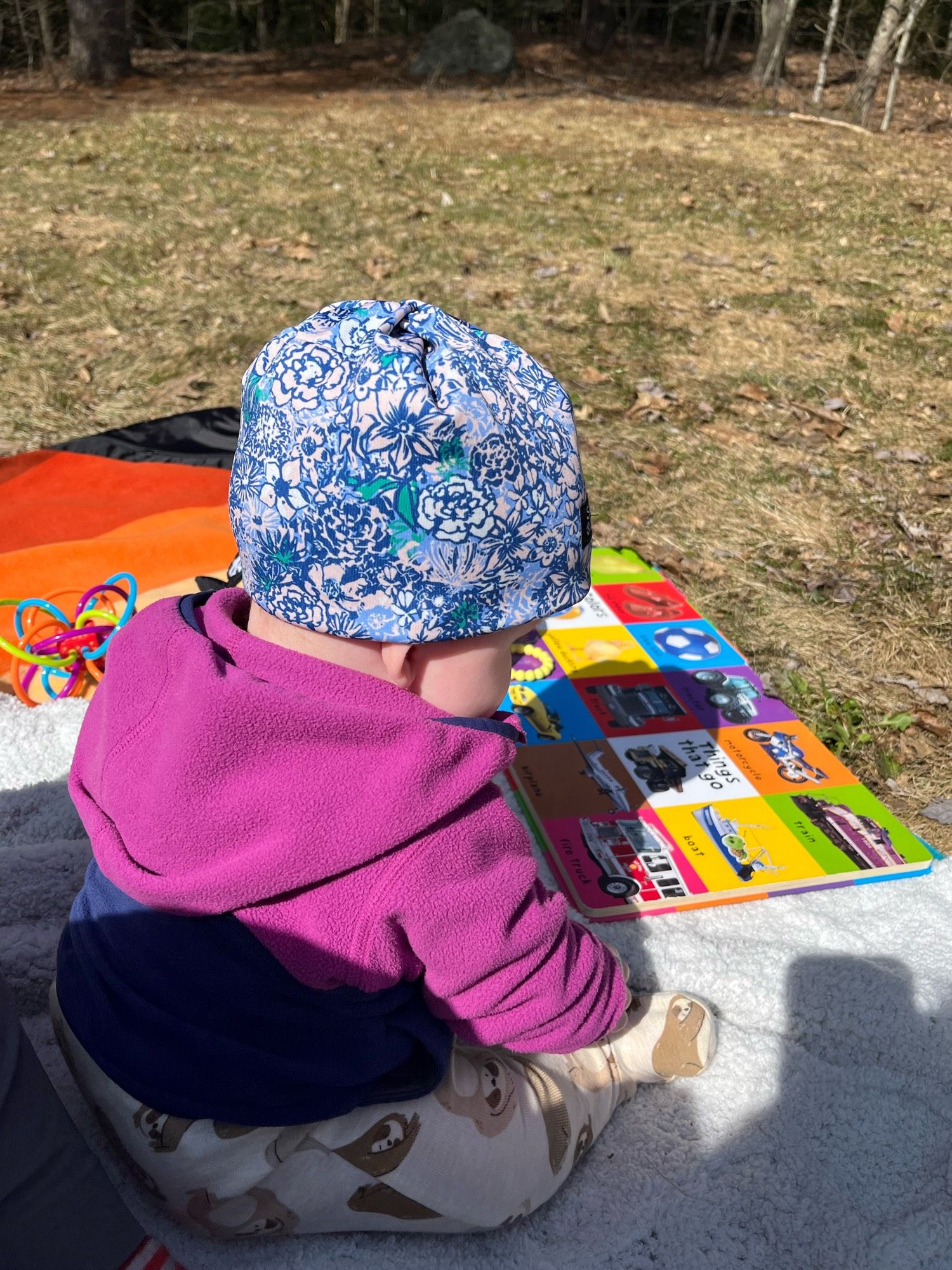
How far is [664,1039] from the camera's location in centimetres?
188

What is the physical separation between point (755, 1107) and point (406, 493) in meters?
1.36

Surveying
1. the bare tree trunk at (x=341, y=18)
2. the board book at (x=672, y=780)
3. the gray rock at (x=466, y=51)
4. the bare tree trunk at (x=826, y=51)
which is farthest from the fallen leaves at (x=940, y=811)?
the bare tree trunk at (x=341, y=18)

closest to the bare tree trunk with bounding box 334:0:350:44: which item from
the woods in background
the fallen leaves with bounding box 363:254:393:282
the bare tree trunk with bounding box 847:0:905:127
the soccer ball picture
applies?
the woods in background

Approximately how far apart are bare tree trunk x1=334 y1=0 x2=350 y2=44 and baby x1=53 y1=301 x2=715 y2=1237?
16.4 m

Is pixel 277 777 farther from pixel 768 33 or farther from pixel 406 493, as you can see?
pixel 768 33

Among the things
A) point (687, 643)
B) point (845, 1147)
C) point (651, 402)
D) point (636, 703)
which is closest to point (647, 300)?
point (651, 402)

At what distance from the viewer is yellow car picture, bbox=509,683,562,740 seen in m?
2.71

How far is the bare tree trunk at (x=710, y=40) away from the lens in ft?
47.0

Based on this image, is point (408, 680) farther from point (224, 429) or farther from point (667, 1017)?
point (224, 429)

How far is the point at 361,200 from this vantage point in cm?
752

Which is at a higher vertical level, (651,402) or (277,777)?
(277,777)

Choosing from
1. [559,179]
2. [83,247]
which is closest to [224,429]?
[83,247]

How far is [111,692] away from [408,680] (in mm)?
433

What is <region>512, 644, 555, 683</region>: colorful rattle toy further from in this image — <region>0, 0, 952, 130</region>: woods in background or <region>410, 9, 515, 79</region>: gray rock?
<region>410, 9, 515, 79</region>: gray rock
